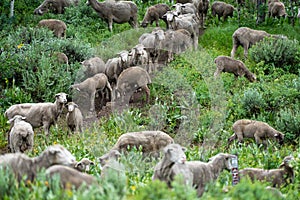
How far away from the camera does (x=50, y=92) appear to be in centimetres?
1631

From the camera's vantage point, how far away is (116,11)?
22.3 meters

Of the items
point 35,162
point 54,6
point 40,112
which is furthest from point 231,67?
point 35,162

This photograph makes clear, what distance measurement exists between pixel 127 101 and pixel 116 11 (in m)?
6.85

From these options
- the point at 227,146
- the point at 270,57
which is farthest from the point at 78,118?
the point at 270,57

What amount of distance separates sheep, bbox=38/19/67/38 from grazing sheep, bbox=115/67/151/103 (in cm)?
512

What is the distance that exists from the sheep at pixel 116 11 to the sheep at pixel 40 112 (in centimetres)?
828

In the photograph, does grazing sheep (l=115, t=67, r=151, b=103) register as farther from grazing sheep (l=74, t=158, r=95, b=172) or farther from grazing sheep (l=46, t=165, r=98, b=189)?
grazing sheep (l=46, t=165, r=98, b=189)

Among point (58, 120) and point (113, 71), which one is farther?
point (113, 71)

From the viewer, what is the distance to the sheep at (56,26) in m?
20.6

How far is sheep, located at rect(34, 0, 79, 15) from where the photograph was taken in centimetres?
2336

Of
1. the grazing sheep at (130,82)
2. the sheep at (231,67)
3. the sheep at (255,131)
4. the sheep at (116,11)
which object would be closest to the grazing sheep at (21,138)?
the grazing sheep at (130,82)

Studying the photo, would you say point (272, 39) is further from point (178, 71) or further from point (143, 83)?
point (143, 83)

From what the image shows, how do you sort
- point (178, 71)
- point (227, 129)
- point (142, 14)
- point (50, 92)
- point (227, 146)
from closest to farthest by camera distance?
point (227, 146) < point (227, 129) < point (50, 92) < point (178, 71) < point (142, 14)

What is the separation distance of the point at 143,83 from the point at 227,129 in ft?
9.54
